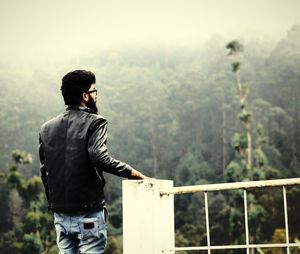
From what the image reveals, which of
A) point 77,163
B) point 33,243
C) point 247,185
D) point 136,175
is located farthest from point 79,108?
point 33,243

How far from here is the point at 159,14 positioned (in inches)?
2494

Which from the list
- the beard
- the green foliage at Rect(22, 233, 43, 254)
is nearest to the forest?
the green foliage at Rect(22, 233, 43, 254)

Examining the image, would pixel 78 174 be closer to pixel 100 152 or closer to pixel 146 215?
pixel 100 152

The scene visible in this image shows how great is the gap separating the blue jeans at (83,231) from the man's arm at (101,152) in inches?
6.8

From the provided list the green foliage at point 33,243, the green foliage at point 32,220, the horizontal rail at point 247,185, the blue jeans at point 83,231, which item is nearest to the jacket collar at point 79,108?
the blue jeans at point 83,231

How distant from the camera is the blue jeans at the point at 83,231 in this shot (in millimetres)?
1889

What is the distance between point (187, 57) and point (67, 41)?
1522 cm

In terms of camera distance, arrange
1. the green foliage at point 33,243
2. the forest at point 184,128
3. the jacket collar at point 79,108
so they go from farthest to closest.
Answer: the forest at point 184,128
the green foliage at point 33,243
the jacket collar at point 79,108

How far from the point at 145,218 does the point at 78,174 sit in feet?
1.30

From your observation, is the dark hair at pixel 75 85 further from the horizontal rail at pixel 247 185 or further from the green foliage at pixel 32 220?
the green foliage at pixel 32 220

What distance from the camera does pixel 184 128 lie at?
160 feet

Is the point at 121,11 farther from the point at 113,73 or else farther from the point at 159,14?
the point at 113,73

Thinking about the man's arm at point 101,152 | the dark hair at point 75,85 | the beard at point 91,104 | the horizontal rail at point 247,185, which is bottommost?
the horizontal rail at point 247,185

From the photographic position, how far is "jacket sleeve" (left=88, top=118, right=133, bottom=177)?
188 cm
